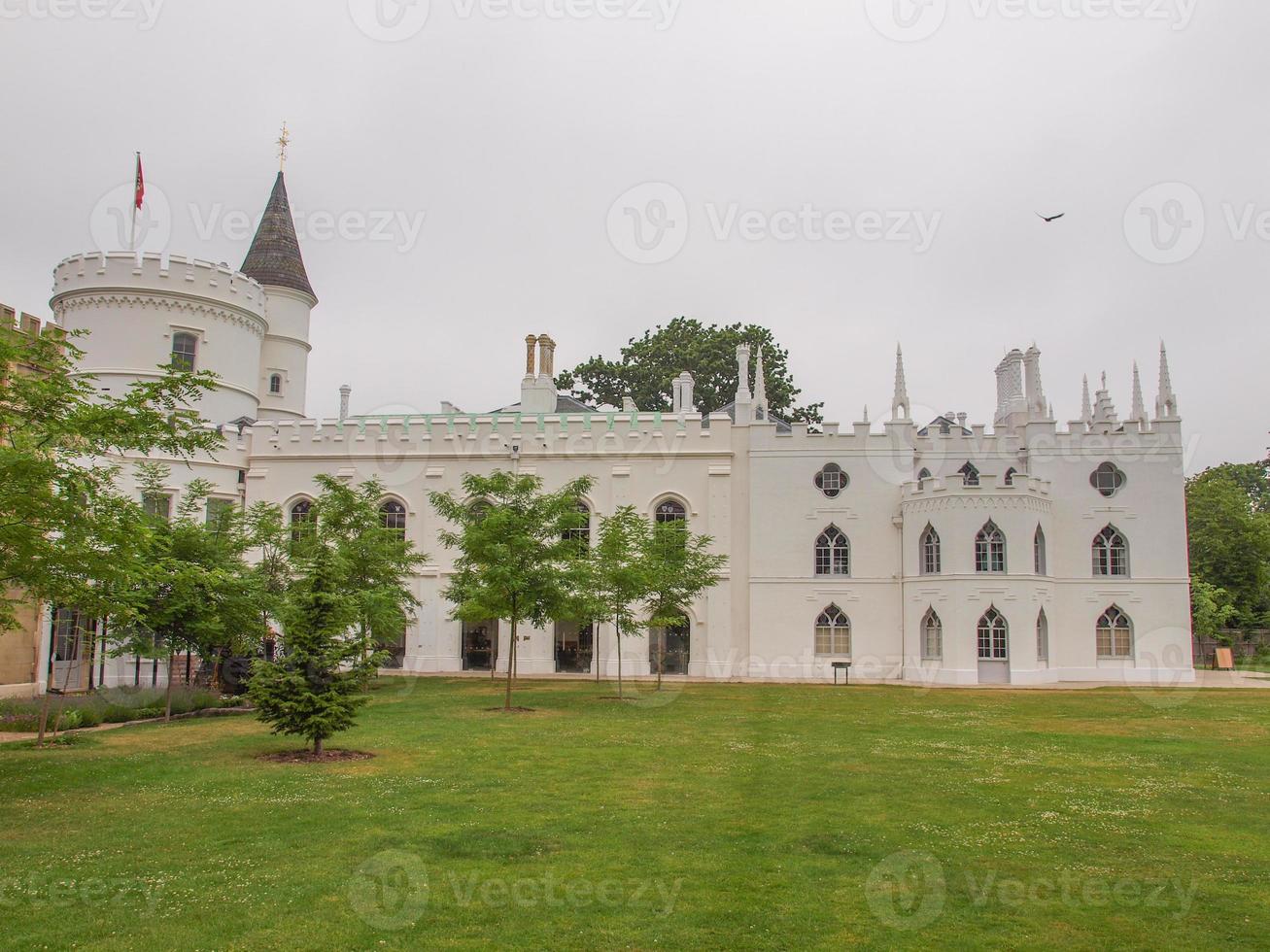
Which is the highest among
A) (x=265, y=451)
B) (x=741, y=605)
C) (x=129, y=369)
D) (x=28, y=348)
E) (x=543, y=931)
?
(x=129, y=369)

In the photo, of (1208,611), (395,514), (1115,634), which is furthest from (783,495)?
(1208,611)

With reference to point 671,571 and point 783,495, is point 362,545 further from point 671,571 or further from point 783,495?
point 783,495

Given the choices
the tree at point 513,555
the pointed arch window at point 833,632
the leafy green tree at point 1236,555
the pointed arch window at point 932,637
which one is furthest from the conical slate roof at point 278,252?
the leafy green tree at point 1236,555

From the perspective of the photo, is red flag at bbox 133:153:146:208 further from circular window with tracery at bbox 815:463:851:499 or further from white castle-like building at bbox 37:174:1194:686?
circular window with tracery at bbox 815:463:851:499

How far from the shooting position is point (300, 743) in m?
16.3

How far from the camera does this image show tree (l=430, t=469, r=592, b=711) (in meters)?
22.2

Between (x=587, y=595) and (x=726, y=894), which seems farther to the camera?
(x=587, y=595)

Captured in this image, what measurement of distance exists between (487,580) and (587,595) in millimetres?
3261

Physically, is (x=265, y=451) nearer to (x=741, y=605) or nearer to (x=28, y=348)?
(x=741, y=605)

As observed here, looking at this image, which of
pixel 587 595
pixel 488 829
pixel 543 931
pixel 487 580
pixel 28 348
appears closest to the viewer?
pixel 543 931

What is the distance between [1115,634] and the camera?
106 ft

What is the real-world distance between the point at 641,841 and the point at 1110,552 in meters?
28.2

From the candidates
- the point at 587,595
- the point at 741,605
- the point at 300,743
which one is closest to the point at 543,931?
the point at 300,743

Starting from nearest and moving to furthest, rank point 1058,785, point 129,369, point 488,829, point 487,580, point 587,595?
point 488,829, point 1058,785, point 487,580, point 587,595, point 129,369
